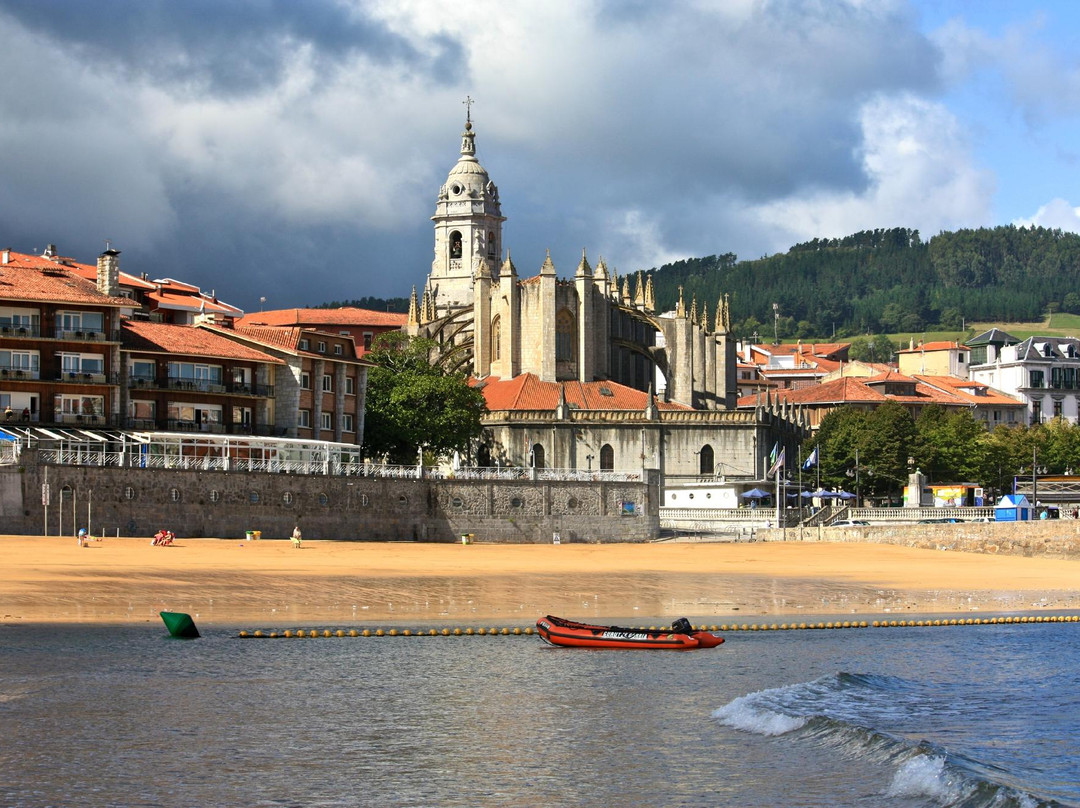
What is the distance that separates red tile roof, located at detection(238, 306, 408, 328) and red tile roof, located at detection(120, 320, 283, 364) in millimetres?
65084

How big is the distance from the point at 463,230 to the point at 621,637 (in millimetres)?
109924

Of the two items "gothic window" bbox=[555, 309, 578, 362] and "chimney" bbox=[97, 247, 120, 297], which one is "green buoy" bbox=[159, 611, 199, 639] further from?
"gothic window" bbox=[555, 309, 578, 362]

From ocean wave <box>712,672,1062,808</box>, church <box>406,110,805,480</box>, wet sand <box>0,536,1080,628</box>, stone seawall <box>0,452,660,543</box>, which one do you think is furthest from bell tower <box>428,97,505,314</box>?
ocean wave <box>712,672,1062,808</box>

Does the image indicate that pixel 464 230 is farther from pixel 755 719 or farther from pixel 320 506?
pixel 755 719

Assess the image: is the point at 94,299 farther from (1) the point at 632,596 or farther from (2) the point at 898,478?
(2) the point at 898,478

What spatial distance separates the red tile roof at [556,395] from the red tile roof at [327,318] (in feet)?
139

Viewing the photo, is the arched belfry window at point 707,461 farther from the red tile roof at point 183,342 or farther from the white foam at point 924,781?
the white foam at point 924,781

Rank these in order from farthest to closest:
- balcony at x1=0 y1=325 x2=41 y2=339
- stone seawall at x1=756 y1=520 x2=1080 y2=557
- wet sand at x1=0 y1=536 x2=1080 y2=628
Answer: stone seawall at x1=756 y1=520 x2=1080 y2=557 → balcony at x1=0 y1=325 x2=41 y2=339 → wet sand at x1=0 y1=536 x2=1080 y2=628

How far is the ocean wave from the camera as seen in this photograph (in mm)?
24547

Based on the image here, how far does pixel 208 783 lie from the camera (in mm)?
24344

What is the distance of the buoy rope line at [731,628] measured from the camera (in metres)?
42.1

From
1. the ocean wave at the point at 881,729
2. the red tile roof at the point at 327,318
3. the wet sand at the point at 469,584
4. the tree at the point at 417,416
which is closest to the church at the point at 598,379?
the tree at the point at 417,416

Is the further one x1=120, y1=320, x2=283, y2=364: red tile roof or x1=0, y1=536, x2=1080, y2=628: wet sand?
x1=120, y1=320, x2=283, y2=364: red tile roof

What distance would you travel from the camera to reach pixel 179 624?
131 ft
